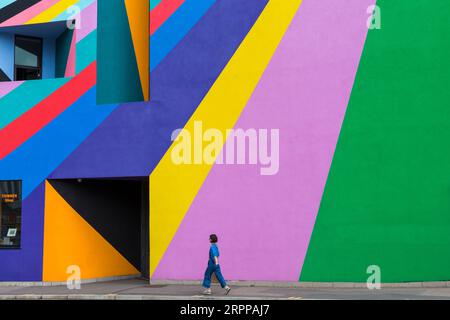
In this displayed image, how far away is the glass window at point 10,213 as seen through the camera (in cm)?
1934

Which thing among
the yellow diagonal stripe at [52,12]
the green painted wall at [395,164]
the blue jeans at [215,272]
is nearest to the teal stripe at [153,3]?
the yellow diagonal stripe at [52,12]

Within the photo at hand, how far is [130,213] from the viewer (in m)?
20.9

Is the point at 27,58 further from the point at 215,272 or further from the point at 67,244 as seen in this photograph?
the point at 215,272

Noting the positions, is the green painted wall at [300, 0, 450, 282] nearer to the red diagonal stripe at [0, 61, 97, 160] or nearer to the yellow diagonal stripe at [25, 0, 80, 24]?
the red diagonal stripe at [0, 61, 97, 160]

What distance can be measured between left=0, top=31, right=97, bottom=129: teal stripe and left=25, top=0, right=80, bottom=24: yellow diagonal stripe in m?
2.10

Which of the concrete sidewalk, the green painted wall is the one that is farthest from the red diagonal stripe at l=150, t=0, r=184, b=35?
the concrete sidewalk

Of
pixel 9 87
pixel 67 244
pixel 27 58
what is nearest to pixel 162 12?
pixel 9 87

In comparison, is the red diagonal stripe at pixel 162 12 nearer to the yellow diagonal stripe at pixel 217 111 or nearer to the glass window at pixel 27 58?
the yellow diagonal stripe at pixel 217 111

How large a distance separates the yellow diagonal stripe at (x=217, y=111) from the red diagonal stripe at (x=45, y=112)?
3.66 metres
